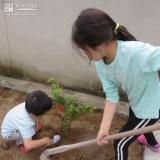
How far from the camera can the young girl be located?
1.12 metres

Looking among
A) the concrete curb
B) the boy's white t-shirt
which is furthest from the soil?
the boy's white t-shirt

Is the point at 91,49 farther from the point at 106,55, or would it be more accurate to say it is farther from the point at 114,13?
the point at 114,13

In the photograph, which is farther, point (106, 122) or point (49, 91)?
point (49, 91)

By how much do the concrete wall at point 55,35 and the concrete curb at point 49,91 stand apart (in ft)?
0.30

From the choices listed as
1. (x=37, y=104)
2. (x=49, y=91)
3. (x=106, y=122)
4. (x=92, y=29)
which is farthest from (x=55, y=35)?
(x=92, y=29)

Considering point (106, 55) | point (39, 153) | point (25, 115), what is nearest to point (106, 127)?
point (106, 55)

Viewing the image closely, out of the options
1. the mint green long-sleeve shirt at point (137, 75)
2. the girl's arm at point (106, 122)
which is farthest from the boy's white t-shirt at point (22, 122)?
the mint green long-sleeve shirt at point (137, 75)

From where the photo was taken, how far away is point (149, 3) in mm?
2117

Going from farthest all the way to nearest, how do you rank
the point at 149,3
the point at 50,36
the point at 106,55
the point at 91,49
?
the point at 50,36, the point at 149,3, the point at 106,55, the point at 91,49

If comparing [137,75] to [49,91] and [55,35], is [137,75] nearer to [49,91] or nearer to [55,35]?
[55,35]

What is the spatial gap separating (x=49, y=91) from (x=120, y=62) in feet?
6.28

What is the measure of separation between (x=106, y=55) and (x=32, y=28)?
1.80 metres

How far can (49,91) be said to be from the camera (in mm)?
3027

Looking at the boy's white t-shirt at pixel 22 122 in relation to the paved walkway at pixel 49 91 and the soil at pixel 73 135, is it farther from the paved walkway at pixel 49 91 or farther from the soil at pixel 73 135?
the paved walkway at pixel 49 91
